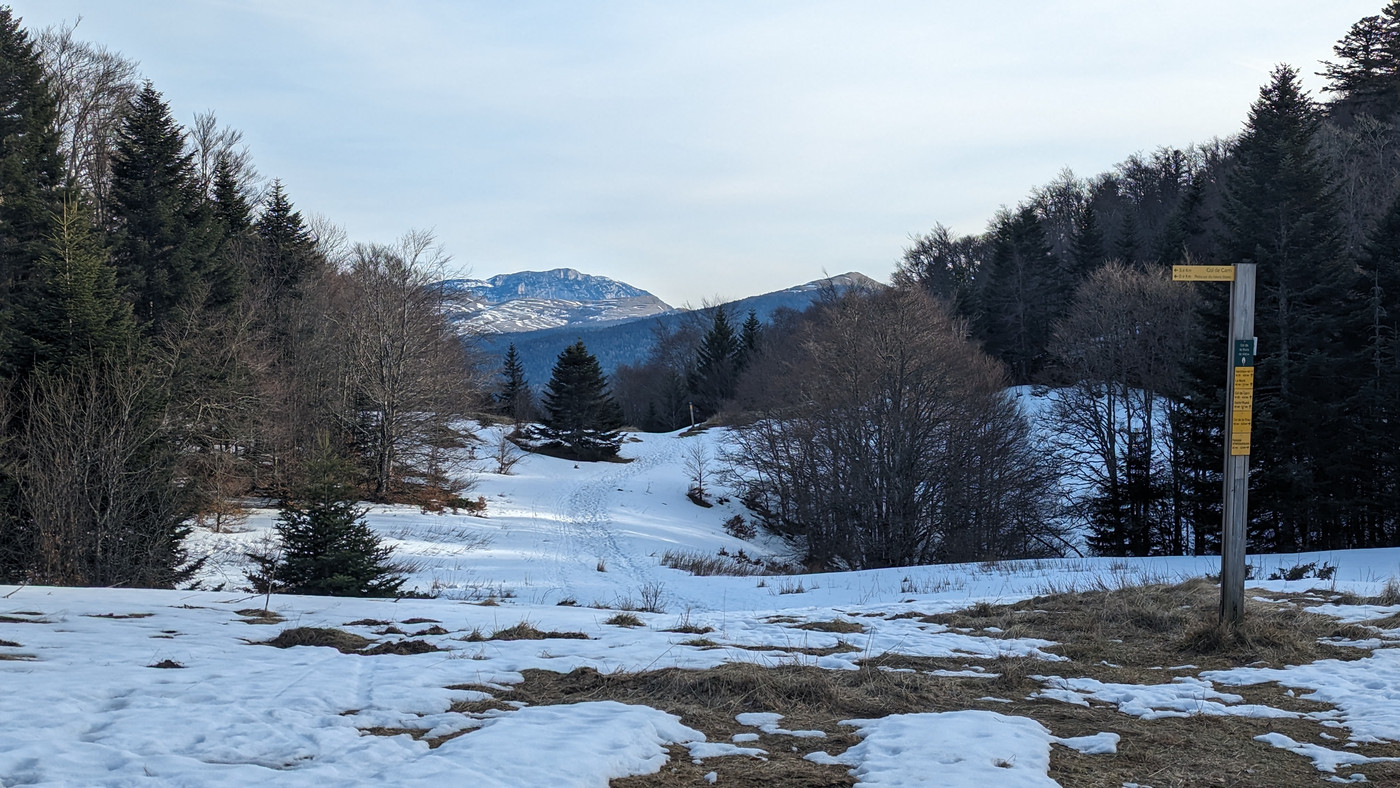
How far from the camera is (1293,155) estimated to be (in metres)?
28.1

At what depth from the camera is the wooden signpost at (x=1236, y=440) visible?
7625 mm

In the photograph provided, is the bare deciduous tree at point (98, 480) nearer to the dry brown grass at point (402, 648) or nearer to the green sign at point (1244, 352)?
the dry brown grass at point (402, 648)

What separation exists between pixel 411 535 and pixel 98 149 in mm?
20404

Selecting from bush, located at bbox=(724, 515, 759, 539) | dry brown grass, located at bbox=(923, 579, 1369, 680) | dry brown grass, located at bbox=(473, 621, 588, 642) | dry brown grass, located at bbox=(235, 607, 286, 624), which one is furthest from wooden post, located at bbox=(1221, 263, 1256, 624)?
bush, located at bbox=(724, 515, 759, 539)

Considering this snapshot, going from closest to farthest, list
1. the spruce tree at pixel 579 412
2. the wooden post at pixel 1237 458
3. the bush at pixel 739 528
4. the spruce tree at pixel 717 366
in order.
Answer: the wooden post at pixel 1237 458 → the bush at pixel 739 528 → the spruce tree at pixel 579 412 → the spruce tree at pixel 717 366

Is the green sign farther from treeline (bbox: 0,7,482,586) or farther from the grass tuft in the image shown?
treeline (bbox: 0,7,482,586)

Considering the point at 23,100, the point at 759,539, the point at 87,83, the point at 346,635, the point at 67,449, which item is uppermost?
the point at 87,83

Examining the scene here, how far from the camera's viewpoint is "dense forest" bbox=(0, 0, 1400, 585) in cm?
1720

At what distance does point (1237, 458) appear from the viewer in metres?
7.66

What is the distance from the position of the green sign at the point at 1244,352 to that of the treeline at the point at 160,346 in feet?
38.4

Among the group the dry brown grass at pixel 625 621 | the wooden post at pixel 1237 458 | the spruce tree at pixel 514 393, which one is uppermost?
the spruce tree at pixel 514 393

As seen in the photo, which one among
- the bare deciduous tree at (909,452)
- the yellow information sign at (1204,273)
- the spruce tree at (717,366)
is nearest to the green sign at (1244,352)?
the yellow information sign at (1204,273)

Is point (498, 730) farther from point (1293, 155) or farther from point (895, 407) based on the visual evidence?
point (1293, 155)

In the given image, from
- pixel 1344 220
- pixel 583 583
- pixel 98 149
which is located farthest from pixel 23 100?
pixel 1344 220
